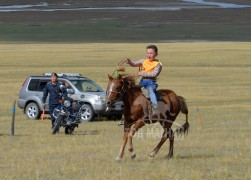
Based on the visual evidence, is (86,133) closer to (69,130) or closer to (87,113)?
(69,130)

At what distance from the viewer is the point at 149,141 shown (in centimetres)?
2095

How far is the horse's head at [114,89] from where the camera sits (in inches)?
619

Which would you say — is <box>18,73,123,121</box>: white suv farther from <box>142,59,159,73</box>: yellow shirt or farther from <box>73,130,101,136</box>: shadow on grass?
<box>142,59,159,73</box>: yellow shirt

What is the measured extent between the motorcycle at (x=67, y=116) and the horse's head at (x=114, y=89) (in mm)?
8018

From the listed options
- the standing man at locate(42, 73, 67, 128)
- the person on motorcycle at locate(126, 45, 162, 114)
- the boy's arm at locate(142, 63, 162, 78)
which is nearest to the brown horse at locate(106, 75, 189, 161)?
the person on motorcycle at locate(126, 45, 162, 114)

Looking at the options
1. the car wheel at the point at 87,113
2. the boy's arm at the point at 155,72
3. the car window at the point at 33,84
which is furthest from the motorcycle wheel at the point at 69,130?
the car window at the point at 33,84

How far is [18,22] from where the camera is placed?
13175cm

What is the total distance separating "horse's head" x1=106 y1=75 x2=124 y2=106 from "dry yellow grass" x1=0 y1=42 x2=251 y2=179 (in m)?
1.17

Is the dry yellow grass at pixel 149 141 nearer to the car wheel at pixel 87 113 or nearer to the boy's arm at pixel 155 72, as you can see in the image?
the car wheel at pixel 87 113

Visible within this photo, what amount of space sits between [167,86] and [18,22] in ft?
289

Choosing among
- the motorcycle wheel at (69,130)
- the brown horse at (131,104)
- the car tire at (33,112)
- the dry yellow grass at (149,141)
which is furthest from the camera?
the car tire at (33,112)

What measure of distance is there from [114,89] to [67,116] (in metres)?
8.60

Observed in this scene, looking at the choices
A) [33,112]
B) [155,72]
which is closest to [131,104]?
[155,72]

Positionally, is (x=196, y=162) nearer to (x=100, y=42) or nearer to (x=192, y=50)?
(x=192, y=50)
